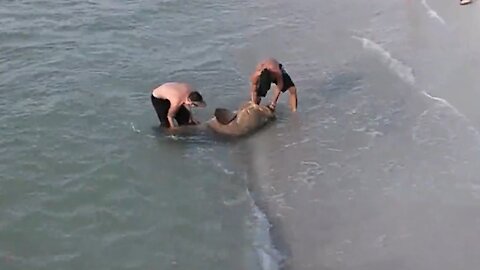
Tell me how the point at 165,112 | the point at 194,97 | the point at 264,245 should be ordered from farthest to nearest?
1. the point at 165,112
2. the point at 194,97
3. the point at 264,245

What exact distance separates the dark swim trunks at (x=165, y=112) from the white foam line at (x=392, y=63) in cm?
426

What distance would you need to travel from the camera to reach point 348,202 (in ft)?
37.4

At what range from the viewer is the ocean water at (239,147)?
1065 cm

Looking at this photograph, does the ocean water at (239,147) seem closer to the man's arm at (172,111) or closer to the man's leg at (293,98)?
the man's leg at (293,98)

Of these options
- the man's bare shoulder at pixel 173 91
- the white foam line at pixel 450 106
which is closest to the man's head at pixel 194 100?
the man's bare shoulder at pixel 173 91

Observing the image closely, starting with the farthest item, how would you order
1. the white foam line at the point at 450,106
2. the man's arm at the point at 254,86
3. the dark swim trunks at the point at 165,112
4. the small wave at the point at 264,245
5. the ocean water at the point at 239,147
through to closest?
1. the dark swim trunks at the point at 165,112
2. the man's arm at the point at 254,86
3. the white foam line at the point at 450,106
4. the ocean water at the point at 239,147
5. the small wave at the point at 264,245

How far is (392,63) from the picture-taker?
Answer: 1622 centimetres

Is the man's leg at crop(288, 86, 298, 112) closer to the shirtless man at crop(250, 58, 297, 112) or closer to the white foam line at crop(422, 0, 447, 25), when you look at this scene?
the shirtless man at crop(250, 58, 297, 112)

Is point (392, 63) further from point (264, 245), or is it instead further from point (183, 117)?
point (264, 245)

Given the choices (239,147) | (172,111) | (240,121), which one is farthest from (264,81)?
(172,111)

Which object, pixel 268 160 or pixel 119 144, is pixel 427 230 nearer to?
pixel 268 160

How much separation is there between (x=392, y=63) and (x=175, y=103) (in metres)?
4.93

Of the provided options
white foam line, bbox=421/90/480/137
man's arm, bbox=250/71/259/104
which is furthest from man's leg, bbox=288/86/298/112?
white foam line, bbox=421/90/480/137

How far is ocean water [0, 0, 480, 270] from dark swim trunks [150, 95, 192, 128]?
253 mm
